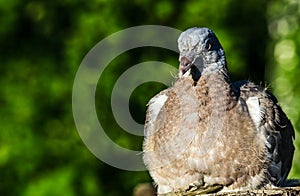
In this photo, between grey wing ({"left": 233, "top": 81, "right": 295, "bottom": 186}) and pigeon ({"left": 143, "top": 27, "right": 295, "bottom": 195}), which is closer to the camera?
pigeon ({"left": 143, "top": 27, "right": 295, "bottom": 195})

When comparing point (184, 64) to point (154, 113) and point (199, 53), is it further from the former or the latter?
point (154, 113)

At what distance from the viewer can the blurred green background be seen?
8258 millimetres

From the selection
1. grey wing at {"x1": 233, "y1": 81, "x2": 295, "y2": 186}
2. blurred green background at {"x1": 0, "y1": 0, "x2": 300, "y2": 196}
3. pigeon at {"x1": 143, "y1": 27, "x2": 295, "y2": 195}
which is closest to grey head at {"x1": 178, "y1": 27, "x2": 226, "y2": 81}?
pigeon at {"x1": 143, "y1": 27, "x2": 295, "y2": 195}

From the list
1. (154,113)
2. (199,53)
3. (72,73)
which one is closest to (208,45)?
(199,53)

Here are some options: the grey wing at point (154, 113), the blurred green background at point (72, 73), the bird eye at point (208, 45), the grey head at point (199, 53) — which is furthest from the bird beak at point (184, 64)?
the blurred green background at point (72, 73)

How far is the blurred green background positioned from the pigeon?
3132mm

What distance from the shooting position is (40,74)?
866cm

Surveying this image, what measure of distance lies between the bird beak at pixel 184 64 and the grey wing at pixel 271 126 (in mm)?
398

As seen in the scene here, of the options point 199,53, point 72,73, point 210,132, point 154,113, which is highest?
point 72,73

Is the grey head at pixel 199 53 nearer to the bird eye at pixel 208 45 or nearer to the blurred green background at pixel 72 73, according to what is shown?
the bird eye at pixel 208 45

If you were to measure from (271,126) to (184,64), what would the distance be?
1.96ft

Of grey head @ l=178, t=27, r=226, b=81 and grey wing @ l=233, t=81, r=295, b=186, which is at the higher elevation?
grey head @ l=178, t=27, r=226, b=81

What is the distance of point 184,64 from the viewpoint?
4.55 m

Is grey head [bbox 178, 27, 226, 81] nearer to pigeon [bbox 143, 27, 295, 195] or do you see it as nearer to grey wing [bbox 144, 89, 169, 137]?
pigeon [bbox 143, 27, 295, 195]
